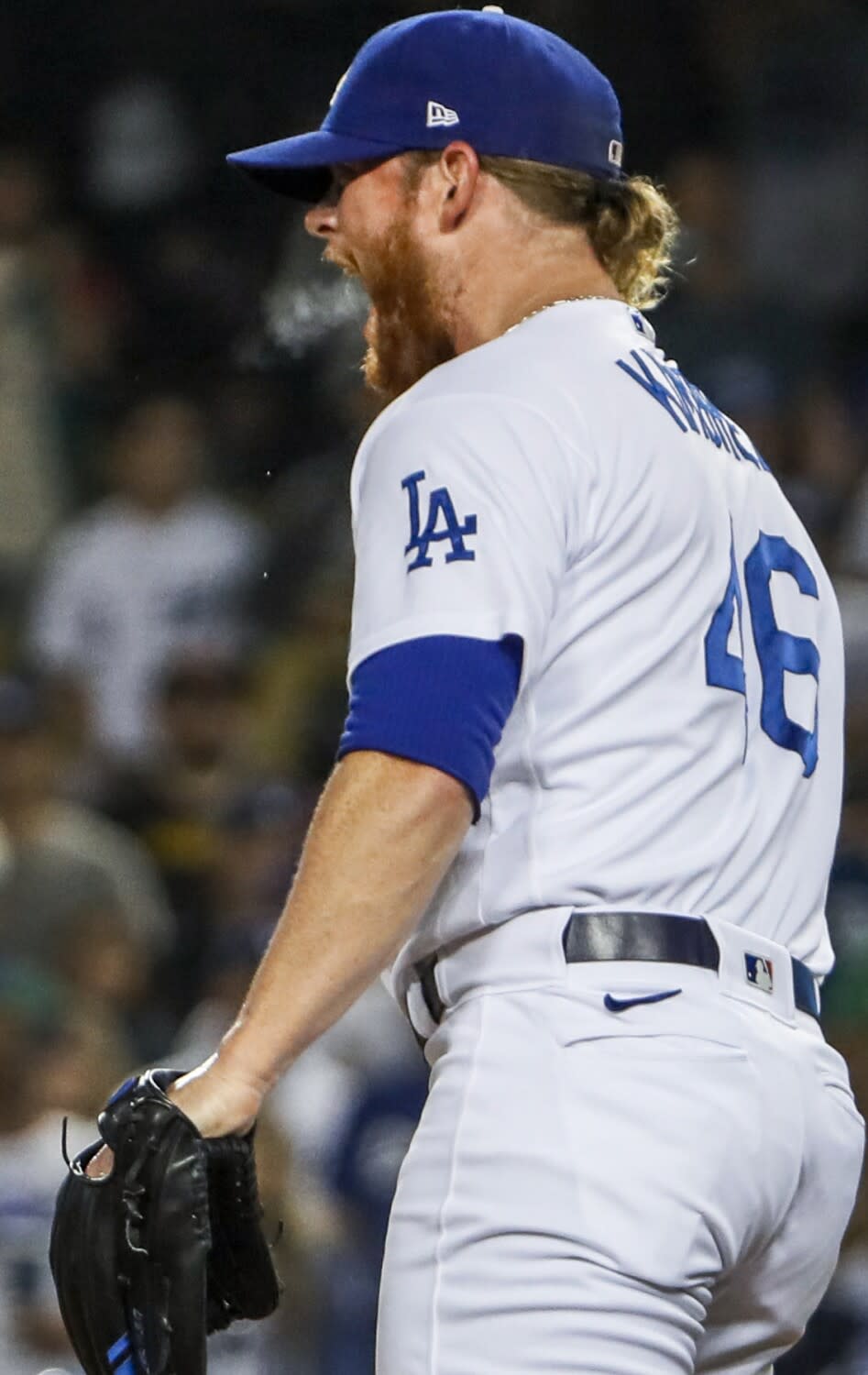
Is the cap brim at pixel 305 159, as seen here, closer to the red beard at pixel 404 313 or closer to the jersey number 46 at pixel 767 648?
the red beard at pixel 404 313

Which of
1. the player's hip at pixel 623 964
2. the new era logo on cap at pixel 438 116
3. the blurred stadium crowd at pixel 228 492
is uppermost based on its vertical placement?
the new era logo on cap at pixel 438 116

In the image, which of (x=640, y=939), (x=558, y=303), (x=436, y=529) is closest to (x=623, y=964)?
(x=640, y=939)

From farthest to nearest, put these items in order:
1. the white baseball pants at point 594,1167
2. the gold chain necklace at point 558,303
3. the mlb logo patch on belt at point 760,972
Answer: the gold chain necklace at point 558,303
the mlb logo patch on belt at point 760,972
the white baseball pants at point 594,1167

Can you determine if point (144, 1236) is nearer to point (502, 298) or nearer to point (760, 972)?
point (760, 972)

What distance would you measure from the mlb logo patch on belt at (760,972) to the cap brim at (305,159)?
0.79 metres

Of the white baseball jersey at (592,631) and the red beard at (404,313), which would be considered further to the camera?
the red beard at (404,313)

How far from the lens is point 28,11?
239 inches

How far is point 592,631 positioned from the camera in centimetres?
163

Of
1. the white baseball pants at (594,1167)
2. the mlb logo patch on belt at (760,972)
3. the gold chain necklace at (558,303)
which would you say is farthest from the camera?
the gold chain necklace at (558,303)

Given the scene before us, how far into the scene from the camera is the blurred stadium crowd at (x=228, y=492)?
399cm

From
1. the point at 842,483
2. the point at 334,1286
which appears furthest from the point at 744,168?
the point at 334,1286

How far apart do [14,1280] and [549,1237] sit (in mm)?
2528

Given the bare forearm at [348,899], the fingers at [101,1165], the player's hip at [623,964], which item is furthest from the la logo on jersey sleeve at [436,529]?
the fingers at [101,1165]

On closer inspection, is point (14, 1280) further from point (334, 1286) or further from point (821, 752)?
point (821, 752)
